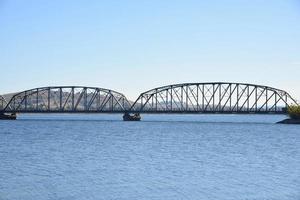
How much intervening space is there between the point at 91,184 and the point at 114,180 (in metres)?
2.50

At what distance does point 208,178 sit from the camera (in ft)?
151

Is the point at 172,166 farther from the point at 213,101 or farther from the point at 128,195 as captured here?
the point at 213,101

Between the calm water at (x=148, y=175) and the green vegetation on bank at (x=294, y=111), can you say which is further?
the green vegetation on bank at (x=294, y=111)

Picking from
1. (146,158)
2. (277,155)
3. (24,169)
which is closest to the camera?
(24,169)

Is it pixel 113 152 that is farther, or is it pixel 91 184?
pixel 113 152

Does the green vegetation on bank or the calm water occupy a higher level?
the green vegetation on bank

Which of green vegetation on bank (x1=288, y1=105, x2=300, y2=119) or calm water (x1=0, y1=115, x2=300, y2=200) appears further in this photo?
green vegetation on bank (x1=288, y1=105, x2=300, y2=119)

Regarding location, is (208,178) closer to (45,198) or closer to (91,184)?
(91,184)

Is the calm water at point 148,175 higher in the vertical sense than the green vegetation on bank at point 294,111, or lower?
lower

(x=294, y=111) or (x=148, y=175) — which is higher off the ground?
(x=294, y=111)

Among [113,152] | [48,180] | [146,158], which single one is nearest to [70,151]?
[113,152]

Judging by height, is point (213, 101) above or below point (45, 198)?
above

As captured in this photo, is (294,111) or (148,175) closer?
(148,175)

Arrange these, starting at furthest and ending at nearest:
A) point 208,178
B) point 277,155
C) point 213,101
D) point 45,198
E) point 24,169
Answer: point 213,101
point 277,155
point 24,169
point 208,178
point 45,198
